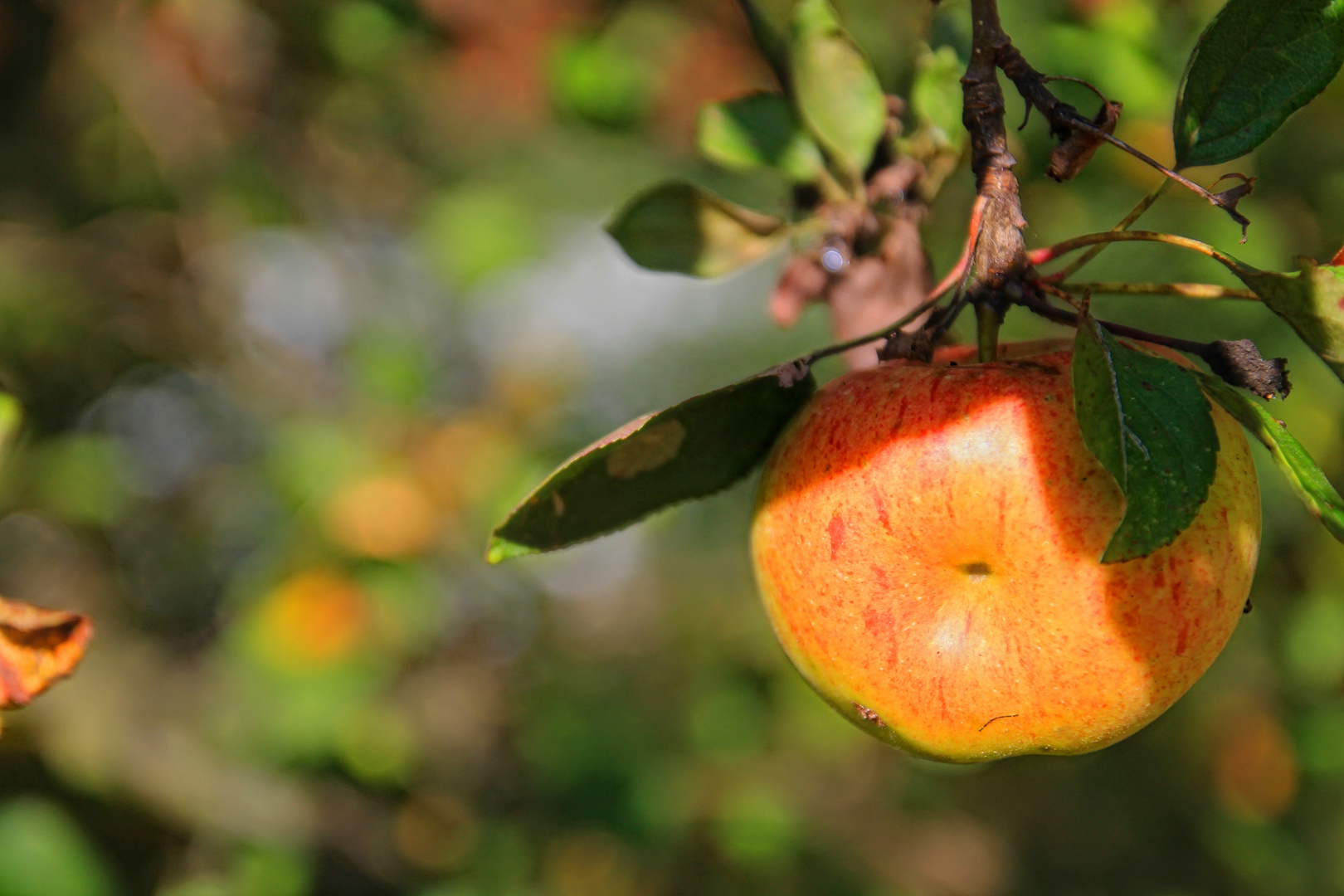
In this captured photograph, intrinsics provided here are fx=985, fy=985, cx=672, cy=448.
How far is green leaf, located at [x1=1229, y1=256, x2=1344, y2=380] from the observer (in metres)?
0.38

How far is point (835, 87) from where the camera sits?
0.68m

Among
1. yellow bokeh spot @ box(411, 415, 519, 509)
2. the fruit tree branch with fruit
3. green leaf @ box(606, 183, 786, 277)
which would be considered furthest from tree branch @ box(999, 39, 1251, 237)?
yellow bokeh spot @ box(411, 415, 519, 509)

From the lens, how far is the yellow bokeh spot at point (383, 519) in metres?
1.21

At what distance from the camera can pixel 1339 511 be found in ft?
1.24

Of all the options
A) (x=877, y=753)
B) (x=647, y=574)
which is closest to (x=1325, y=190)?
(x=877, y=753)

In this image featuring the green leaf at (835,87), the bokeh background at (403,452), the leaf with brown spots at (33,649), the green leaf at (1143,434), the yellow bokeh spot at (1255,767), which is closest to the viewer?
the green leaf at (1143,434)

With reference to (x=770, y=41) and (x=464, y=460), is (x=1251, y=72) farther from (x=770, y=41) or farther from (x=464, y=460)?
(x=464, y=460)

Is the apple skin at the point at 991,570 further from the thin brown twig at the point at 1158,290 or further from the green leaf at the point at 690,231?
the green leaf at the point at 690,231

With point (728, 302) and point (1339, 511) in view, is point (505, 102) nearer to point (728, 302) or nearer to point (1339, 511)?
point (728, 302)

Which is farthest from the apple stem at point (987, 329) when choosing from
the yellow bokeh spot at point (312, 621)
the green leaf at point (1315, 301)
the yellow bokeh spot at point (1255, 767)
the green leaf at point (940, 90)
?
the yellow bokeh spot at point (1255, 767)

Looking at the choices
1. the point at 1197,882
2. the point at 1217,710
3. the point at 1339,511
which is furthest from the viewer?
the point at 1197,882

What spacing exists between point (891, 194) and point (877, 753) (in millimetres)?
1450

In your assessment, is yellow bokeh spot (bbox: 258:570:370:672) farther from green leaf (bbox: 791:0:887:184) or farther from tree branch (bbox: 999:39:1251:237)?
tree branch (bbox: 999:39:1251:237)

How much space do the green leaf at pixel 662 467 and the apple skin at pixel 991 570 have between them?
51 mm
